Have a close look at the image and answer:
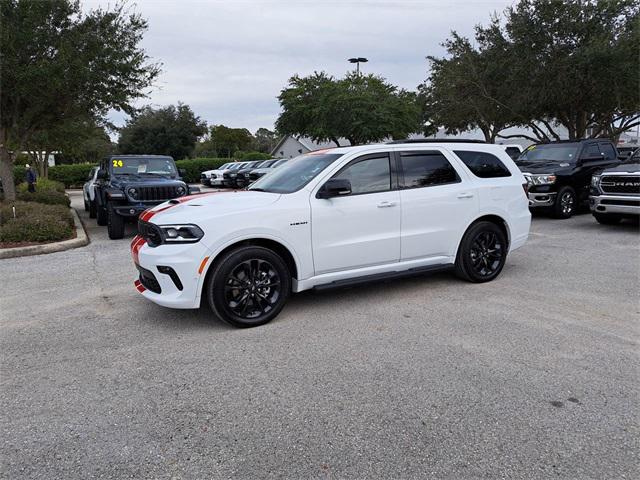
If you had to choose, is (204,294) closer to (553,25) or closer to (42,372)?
(42,372)

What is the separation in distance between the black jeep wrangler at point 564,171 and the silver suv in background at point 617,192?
1411 millimetres

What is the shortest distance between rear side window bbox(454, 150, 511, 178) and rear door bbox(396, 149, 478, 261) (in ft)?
0.61

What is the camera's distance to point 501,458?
2674 millimetres

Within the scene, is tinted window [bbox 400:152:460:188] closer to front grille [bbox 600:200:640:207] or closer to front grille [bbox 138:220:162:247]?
front grille [bbox 138:220:162:247]

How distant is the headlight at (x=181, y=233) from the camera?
4.45 meters

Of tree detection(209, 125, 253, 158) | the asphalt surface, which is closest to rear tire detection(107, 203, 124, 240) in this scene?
the asphalt surface

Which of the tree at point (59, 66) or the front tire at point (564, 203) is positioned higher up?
the tree at point (59, 66)

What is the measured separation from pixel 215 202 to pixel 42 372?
209cm

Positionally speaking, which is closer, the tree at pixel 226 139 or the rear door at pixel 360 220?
the rear door at pixel 360 220

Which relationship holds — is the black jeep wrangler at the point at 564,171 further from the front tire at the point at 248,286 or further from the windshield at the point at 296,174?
the front tire at the point at 248,286

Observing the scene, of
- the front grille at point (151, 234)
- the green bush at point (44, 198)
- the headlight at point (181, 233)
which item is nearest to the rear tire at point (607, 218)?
the headlight at point (181, 233)

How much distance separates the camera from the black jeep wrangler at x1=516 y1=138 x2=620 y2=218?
11.7 m

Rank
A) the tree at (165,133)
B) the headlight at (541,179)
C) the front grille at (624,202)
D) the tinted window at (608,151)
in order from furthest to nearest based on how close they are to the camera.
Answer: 1. the tree at (165,133)
2. the tinted window at (608,151)
3. the headlight at (541,179)
4. the front grille at (624,202)

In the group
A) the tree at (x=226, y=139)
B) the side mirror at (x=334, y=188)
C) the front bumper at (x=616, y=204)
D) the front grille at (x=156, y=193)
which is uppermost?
the tree at (x=226, y=139)
